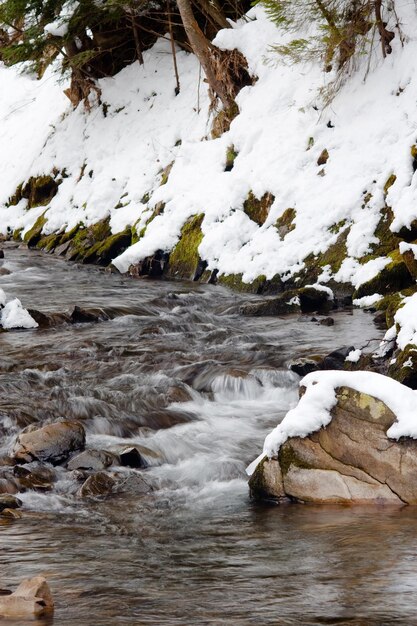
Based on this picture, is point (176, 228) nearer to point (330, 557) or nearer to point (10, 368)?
point (10, 368)

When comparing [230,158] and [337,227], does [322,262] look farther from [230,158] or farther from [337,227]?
[230,158]

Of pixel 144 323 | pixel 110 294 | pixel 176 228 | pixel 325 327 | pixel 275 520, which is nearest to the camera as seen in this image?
pixel 275 520

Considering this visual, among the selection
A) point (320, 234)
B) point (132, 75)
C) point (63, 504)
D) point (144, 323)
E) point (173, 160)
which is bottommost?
point (63, 504)

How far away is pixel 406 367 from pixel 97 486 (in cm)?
287

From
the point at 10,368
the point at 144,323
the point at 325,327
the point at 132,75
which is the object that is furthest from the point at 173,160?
the point at 10,368

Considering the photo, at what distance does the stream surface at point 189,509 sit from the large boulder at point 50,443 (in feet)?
0.94

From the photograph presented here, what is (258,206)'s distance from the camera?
597 inches

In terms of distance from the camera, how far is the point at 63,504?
5.72 metres

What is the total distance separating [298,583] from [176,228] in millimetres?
12753

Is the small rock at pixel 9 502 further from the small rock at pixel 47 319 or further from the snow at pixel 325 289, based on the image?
the snow at pixel 325 289

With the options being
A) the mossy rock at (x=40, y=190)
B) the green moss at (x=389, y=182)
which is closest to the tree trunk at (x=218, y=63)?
the green moss at (x=389, y=182)

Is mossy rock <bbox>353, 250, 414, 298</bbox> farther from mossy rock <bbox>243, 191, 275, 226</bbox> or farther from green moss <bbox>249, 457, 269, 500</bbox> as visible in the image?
green moss <bbox>249, 457, 269, 500</bbox>

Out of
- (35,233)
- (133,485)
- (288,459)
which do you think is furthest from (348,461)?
(35,233)

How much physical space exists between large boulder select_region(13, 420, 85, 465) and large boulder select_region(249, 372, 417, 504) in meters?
1.80
